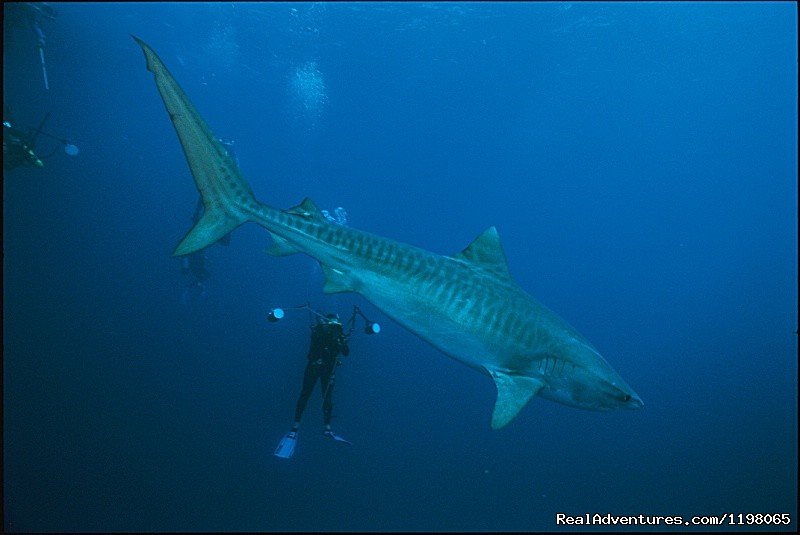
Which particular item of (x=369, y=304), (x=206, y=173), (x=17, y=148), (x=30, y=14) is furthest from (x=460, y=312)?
(x=30, y=14)

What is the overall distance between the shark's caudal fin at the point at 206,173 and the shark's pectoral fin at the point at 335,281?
1044mm

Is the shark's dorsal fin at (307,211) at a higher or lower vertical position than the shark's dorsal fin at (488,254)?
lower

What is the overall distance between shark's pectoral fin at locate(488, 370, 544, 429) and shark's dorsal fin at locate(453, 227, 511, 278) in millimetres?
1209

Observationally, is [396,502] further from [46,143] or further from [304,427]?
[46,143]

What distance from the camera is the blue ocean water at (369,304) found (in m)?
12.1

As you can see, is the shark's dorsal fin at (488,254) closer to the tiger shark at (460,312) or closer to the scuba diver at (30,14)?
the tiger shark at (460,312)

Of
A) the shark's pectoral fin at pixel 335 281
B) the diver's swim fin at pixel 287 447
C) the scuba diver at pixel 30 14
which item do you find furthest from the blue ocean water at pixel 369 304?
the shark's pectoral fin at pixel 335 281

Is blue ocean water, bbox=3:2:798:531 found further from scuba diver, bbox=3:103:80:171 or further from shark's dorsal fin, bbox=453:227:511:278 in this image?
shark's dorsal fin, bbox=453:227:511:278

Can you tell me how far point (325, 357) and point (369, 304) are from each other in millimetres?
1832

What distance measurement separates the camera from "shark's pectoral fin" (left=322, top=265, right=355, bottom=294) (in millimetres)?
4309

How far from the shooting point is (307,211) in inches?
169

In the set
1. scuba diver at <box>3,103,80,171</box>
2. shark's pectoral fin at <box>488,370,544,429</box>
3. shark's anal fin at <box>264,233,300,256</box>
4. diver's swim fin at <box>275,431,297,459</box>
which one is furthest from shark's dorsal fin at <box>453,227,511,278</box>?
scuba diver at <box>3,103,80,171</box>

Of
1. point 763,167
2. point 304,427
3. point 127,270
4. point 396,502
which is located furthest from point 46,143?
point 763,167

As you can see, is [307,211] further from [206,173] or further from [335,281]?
[206,173]
